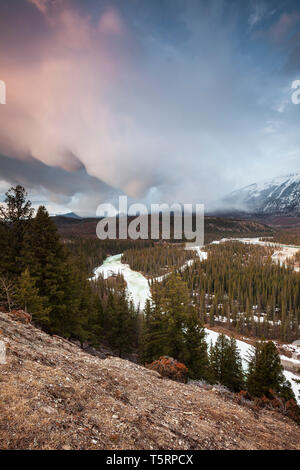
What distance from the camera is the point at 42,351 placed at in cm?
784

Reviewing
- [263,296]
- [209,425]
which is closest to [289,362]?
[263,296]

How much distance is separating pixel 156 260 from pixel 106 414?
113532 mm

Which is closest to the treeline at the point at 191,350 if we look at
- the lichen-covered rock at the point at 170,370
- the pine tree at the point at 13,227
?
the lichen-covered rock at the point at 170,370

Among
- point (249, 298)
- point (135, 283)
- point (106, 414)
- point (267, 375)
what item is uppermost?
point (106, 414)

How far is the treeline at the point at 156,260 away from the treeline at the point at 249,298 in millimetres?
17475

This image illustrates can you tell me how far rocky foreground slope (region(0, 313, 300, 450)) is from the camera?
3842 millimetres

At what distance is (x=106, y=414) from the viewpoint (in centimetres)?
477

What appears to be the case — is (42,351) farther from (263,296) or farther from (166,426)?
(263,296)

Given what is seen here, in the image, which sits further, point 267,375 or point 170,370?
point 267,375

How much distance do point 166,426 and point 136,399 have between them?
5.22 ft

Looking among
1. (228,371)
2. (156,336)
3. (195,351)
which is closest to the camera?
(195,351)

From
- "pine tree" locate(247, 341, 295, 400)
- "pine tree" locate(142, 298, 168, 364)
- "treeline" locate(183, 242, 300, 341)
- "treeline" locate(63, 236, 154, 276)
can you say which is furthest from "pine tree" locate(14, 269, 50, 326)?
"treeline" locate(63, 236, 154, 276)

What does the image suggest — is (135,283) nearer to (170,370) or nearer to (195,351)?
(195,351)

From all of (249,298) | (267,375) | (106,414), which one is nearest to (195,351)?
(267,375)
